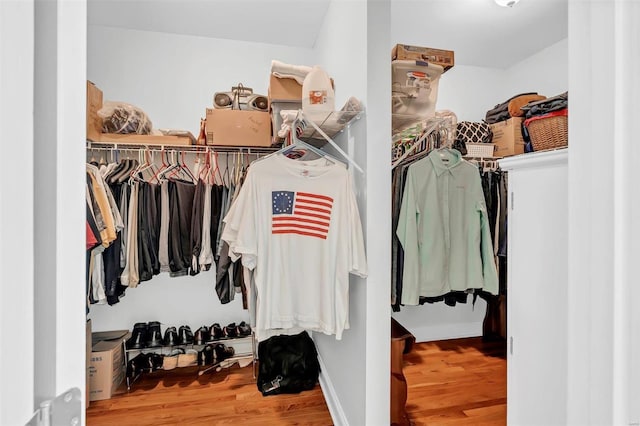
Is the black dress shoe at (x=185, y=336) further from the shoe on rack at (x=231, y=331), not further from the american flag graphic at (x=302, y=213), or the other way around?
the american flag graphic at (x=302, y=213)

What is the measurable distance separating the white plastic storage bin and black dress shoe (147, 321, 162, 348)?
7.74 ft

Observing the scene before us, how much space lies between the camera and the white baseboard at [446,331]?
3.46 meters

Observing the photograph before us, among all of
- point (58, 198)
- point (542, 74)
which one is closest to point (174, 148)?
point (58, 198)

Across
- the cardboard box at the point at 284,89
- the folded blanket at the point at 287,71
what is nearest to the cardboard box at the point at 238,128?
the cardboard box at the point at 284,89

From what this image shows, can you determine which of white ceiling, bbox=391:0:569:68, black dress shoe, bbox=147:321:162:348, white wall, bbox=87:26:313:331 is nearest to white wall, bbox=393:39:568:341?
white ceiling, bbox=391:0:569:68

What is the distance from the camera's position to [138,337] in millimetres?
→ 2729

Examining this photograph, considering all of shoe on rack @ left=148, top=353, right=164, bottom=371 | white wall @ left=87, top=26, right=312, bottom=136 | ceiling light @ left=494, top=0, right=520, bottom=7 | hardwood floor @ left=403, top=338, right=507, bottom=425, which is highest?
ceiling light @ left=494, top=0, right=520, bottom=7

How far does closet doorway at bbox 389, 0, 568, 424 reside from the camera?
247 centimetres

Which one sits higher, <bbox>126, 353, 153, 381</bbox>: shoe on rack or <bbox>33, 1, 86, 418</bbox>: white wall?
<bbox>33, 1, 86, 418</bbox>: white wall

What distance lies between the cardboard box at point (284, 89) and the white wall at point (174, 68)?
0.81 meters

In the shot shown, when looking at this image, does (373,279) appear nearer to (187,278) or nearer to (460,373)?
(460,373)

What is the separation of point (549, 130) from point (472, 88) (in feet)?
8.31

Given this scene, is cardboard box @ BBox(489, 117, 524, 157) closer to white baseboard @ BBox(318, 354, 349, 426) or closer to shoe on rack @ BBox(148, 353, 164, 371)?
white baseboard @ BBox(318, 354, 349, 426)
